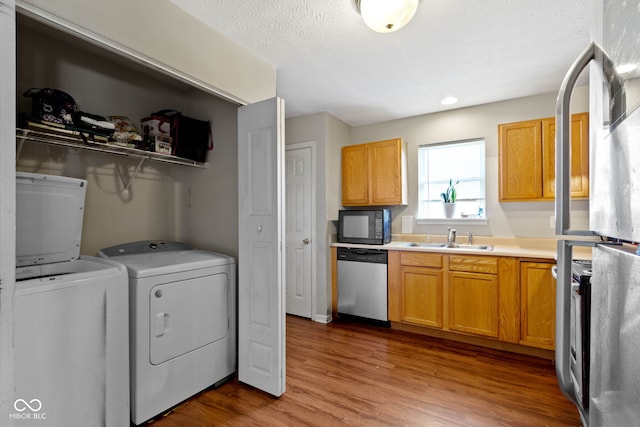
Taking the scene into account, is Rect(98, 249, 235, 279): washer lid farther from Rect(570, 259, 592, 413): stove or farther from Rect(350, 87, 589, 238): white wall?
Rect(570, 259, 592, 413): stove

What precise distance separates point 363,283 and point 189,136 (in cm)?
231

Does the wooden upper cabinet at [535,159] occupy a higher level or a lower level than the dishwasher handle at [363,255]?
higher

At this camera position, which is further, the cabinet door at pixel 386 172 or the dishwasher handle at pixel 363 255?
the cabinet door at pixel 386 172

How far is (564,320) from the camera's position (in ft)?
2.11

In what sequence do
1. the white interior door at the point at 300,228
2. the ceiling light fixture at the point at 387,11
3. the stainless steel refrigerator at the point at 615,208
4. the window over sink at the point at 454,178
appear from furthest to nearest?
the white interior door at the point at 300,228
the window over sink at the point at 454,178
the ceiling light fixture at the point at 387,11
the stainless steel refrigerator at the point at 615,208

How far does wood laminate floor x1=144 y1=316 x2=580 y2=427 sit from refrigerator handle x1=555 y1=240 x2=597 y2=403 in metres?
1.40

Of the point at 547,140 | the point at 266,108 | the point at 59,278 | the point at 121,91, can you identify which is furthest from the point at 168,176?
the point at 547,140

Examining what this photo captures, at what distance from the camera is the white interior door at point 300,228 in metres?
3.63

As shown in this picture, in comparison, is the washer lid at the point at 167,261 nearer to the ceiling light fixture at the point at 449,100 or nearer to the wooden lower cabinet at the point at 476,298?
the wooden lower cabinet at the point at 476,298

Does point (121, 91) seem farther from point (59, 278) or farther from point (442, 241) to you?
point (442, 241)

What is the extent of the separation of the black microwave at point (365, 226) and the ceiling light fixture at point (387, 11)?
6.70 feet

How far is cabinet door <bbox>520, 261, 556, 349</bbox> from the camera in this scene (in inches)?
97.6

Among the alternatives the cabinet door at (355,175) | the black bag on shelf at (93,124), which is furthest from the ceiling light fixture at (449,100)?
the black bag on shelf at (93,124)

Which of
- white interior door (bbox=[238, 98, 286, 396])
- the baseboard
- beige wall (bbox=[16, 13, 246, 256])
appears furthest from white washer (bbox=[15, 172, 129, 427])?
the baseboard
